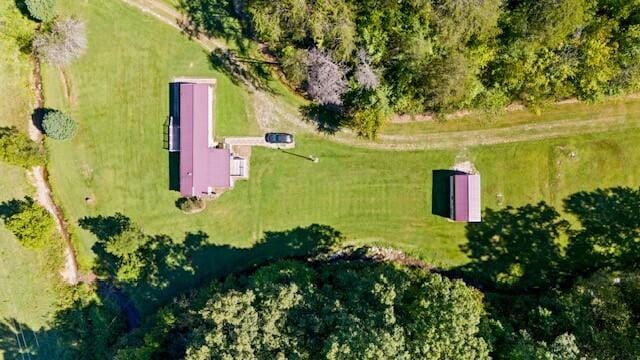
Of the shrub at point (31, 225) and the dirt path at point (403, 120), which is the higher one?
the dirt path at point (403, 120)

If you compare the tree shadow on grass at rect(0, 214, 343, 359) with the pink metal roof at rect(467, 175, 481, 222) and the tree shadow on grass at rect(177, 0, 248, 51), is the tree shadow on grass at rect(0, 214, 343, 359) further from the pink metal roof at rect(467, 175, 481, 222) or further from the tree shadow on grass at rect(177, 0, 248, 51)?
the tree shadow on grass at rect(177, 0, 248, 51)

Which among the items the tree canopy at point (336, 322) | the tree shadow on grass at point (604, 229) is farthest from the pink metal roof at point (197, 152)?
the tree shadow on grass at point (604, 229)

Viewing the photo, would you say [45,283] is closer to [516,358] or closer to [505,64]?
[516,358]

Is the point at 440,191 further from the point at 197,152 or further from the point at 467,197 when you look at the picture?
the point at 197,152

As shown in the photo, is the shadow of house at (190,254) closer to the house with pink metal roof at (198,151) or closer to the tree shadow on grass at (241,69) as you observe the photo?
the house with pink metal roof at (198,151)

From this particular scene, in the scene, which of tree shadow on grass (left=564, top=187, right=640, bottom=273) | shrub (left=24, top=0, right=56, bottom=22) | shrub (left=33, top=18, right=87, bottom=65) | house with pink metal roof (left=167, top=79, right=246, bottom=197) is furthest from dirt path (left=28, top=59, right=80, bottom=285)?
tree shadow on grass (left=564, top=187, right=640, bottom=273)
